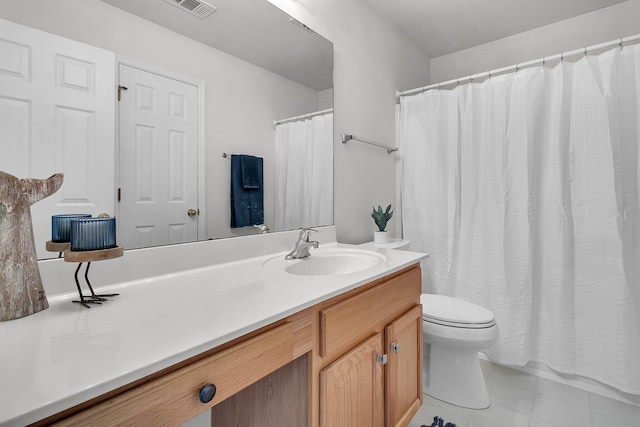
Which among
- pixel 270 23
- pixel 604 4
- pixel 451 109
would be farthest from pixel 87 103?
pixel 604 4

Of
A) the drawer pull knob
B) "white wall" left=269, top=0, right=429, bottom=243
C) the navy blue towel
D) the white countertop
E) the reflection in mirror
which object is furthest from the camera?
"white wall" left=269, top=0, right=429, bottom=243

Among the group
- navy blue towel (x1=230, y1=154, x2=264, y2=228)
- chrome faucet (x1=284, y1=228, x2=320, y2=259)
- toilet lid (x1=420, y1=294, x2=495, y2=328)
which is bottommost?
toilet lid (x1=420, y1=294, x2=495, y2=328)

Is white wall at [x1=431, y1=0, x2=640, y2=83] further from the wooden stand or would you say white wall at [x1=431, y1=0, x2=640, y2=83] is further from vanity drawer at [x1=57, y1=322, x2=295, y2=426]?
the wooden stand

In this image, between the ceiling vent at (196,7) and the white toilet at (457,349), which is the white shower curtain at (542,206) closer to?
the white toilet at (457,349)

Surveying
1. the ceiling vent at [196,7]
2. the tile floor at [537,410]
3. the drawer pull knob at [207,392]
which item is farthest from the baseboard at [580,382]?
the ceiling vent at [196,7]

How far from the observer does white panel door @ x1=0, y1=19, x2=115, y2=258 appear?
0.77 meters

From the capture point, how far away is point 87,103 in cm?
89

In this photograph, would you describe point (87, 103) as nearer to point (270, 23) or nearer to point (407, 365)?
point (270, 23)

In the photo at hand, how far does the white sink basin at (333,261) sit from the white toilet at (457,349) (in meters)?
0.55

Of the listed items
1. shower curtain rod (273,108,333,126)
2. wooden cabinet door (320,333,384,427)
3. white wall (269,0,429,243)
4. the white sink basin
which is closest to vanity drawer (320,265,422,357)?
wooden cabinet door (320,333,384,427)

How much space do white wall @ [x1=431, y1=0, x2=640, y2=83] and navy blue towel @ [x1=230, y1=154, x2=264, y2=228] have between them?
7.19 ft

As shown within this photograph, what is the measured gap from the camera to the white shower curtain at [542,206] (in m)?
1.60

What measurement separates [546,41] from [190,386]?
118 inches

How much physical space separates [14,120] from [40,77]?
13 centimetres
